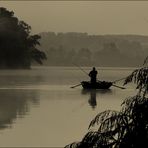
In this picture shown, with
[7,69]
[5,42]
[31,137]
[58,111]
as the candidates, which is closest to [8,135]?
[31,137]

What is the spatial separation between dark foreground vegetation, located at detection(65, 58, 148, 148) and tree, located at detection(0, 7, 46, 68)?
118 meters

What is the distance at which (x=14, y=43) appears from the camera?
12544 cm

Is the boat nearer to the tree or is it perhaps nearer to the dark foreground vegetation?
the dark foreground vegetation

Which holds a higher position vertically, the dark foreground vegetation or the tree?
the tree

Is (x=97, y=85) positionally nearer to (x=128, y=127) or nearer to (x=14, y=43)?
(x=128, y=127)

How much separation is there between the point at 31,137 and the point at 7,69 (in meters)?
119

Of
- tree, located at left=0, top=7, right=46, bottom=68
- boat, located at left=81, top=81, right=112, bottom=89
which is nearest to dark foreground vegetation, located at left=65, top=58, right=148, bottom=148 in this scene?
boat, located at left=81, top=81, right=112, bottom=89

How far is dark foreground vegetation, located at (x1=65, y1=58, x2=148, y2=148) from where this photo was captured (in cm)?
518

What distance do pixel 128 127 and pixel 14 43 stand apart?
121202mm

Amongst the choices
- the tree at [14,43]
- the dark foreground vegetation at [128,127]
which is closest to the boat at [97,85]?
the dark foreground vegetation at [128,127]

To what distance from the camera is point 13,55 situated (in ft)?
416

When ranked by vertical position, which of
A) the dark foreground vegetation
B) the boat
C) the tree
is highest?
the tree

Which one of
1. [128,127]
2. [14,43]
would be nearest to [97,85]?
[128,127]

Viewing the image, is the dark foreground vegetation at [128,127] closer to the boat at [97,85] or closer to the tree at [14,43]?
the boat at [97,85]
